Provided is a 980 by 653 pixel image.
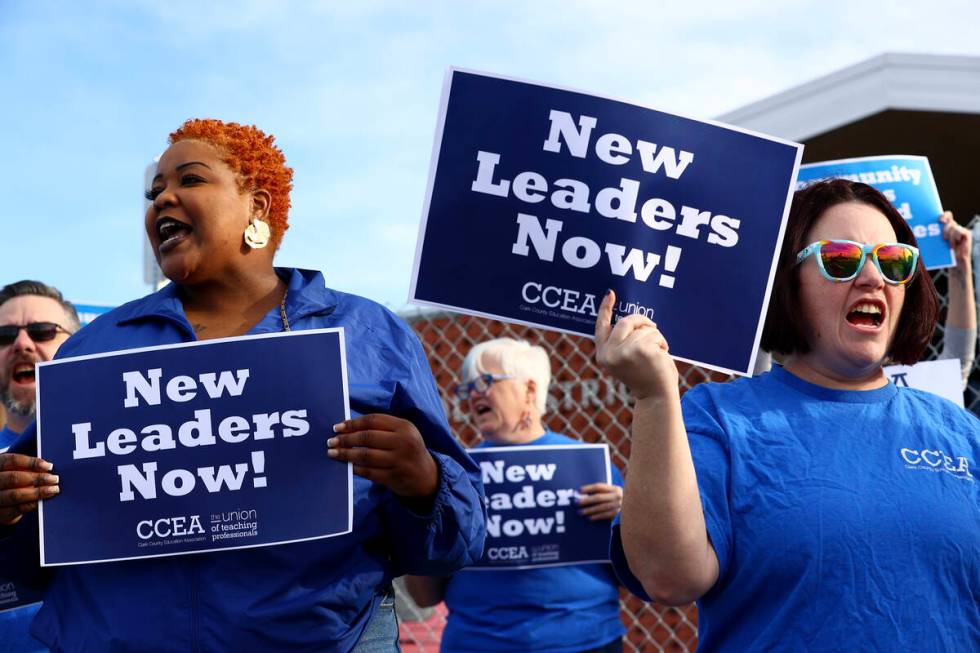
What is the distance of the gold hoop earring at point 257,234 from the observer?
7.60ft

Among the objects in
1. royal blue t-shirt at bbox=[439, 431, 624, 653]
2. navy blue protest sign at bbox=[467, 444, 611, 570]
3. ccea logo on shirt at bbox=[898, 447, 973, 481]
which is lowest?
royal blue t-shirt at bbox=[439, 431, 624, 653]

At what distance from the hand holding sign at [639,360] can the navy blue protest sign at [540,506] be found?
2087 mm

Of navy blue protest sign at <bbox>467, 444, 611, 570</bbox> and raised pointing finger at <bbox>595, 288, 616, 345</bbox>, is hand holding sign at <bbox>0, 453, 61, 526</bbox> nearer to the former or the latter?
raised pointing finger at <bbox>595, 288, 616, 345</bbox>

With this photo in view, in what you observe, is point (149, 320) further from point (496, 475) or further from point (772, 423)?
point (496, 475)

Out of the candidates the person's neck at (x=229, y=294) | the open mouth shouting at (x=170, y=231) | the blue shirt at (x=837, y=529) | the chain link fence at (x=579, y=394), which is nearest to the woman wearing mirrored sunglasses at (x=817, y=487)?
the blue shirt at (x=837, y=529)

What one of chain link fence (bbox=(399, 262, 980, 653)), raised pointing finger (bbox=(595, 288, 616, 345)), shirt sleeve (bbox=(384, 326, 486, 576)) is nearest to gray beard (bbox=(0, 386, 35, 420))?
shirt sleeve (bbox=(384, 326, 486, 576))

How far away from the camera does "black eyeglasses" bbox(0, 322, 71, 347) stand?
355 cm

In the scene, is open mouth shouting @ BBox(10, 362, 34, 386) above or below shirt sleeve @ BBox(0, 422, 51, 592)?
above

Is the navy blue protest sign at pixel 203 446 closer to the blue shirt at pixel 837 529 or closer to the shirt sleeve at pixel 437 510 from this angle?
the shirt sleeve at pixel 437 510

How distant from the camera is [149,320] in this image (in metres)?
2.23

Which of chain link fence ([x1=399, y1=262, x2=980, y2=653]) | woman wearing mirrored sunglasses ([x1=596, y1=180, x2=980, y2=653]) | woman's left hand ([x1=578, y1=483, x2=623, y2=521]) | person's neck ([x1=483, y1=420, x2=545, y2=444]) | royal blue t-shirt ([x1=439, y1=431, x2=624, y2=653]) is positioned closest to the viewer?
woman wearing mirrored sunglasses ([x1=596, y1=180, x2=980, y2=653])

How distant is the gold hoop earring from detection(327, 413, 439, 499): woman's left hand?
52 cm

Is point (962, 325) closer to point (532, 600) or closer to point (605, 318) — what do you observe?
point (532, 600)

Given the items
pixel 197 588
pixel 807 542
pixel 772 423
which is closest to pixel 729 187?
pixel 772 423
